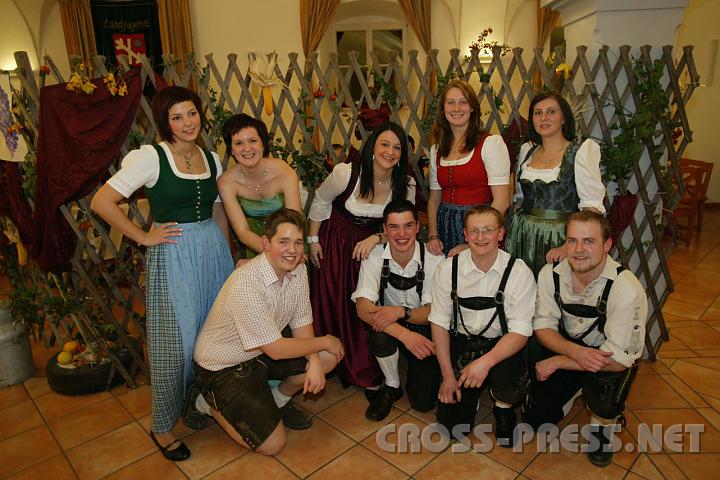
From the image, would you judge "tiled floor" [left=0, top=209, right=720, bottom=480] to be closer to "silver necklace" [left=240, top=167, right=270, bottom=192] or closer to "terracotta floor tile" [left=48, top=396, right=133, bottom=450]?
"terracotta floor tile" [left=48, top=396, right=133, bottom=450]

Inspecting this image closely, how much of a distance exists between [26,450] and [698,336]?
3.38 m

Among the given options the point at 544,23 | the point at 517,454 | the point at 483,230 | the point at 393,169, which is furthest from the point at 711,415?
the point at 544,23

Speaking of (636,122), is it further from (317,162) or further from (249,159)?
(249,159)

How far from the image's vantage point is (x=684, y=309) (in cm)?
320

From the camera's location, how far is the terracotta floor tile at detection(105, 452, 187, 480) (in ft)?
6.15

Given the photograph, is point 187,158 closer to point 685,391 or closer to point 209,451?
point 209,451

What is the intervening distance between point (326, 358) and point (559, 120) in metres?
1.32

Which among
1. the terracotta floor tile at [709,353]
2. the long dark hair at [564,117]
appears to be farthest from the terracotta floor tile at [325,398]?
the terracotta floor tile at [709,353]

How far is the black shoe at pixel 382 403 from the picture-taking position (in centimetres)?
217

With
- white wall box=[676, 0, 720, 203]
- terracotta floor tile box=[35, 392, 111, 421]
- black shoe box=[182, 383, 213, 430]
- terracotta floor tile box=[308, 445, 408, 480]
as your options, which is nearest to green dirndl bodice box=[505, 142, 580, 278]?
Result: terracotta floor tile box=[308, 445, 408, 480]

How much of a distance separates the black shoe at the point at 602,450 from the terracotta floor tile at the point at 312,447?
84cm

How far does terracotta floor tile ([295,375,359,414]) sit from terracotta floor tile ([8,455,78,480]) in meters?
0.93

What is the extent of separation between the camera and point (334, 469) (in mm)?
1868

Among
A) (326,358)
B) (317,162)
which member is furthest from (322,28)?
(326,358)
